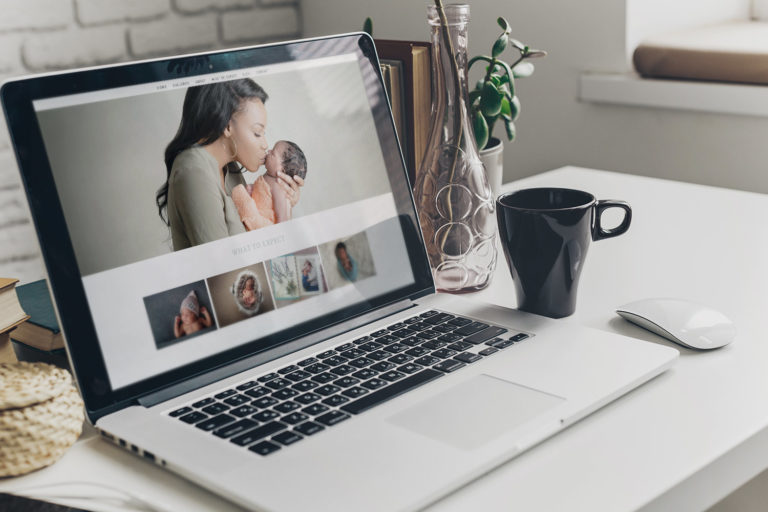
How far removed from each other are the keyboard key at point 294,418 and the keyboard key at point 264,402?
0.07 feet

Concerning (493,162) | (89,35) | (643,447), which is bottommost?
(643,447)

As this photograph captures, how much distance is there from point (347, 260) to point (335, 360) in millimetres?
119

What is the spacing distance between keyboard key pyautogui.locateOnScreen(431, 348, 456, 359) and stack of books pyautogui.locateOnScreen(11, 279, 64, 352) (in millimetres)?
284

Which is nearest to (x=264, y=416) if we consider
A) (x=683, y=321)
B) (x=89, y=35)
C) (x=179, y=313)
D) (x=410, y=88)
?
(x=179, y=313)

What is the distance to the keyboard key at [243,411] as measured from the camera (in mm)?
515

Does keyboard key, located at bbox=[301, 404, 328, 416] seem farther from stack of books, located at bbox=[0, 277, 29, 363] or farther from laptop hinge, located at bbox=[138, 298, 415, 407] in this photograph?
stack of books, located at bbox=[0, 277, 29, 363]

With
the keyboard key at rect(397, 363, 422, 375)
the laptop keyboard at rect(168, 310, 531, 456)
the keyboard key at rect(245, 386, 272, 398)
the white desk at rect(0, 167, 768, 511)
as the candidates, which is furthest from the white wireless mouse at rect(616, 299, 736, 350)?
the keyboard key at rect(245, 386, 272, 398)

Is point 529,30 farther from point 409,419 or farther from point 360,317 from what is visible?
point 409,419

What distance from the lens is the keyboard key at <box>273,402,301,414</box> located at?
517 mm

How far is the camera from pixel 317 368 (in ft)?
1.90

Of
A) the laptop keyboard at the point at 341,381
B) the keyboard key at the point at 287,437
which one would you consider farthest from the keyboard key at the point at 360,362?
the keyboard key at the point at 287,437

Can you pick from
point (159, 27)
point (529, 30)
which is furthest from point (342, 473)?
point (159, 27)

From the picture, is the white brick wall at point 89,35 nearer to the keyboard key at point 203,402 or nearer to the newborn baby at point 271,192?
the newborn baby at point 271,192

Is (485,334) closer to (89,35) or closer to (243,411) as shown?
(243,411)
